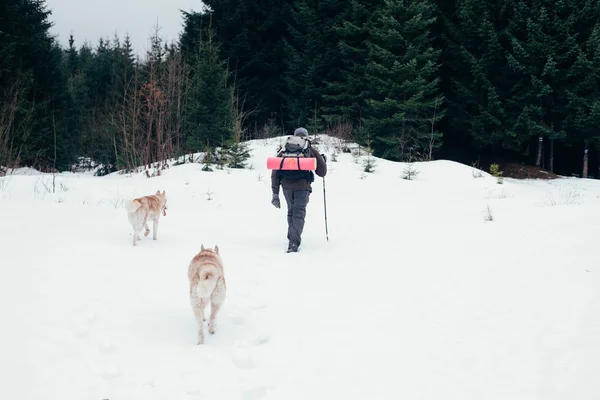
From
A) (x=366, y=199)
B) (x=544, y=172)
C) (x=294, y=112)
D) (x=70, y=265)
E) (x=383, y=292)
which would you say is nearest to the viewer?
(x=383, y=292)

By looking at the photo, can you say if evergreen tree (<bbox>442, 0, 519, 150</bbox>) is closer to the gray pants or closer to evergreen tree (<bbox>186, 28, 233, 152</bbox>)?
evergreen tree (<bbox>186, 28, 233, 152</bbox>)

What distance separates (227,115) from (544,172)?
1607 cm

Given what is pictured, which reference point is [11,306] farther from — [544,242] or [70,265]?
[544,242]

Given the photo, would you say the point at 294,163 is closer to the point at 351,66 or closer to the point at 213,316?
Answer: the point at 213,316

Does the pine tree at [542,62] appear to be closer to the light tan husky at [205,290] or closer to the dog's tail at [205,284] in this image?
the light tan husky at [205,290]

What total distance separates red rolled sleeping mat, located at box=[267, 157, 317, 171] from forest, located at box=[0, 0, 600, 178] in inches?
316

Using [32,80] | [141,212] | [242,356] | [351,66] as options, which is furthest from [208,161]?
[32,80]

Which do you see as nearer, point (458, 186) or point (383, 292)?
point (383, 292)

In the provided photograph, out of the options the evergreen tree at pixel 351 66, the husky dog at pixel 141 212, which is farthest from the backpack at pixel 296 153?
the evergreen tree at pixel 351 66

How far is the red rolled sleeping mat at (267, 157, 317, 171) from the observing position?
6750 mm

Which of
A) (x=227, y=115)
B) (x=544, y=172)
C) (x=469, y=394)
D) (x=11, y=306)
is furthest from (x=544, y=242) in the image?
(x=544, y=172)

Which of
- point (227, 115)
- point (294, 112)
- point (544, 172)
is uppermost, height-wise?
point (294, 112)

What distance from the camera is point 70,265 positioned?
205 inches

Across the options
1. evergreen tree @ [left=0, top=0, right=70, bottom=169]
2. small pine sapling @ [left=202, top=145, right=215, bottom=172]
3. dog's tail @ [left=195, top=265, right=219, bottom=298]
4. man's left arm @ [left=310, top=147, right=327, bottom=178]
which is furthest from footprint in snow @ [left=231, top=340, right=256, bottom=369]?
evergreen tree @ [left=0, top=0, right=70, bottom=169]
